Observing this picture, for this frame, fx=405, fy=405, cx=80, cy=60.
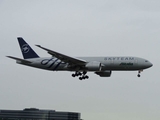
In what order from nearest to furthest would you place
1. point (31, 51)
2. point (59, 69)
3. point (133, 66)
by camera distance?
point (133, 66), point (59, 69), point (31, 51)

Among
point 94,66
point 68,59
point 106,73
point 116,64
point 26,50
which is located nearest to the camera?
point 116,64

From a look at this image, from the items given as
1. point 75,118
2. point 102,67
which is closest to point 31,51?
point 102,67

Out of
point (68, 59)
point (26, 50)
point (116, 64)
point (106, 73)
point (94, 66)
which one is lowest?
point (94, 66)

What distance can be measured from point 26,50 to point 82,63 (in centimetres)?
1291

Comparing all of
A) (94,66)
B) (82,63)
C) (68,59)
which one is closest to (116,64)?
(94,66)

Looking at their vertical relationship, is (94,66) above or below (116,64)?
below

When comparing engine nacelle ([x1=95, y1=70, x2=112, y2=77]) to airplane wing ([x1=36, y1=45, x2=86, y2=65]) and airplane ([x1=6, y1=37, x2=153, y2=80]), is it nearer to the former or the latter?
airplane ([x1=6, y1=37, x2=153, y2=80])

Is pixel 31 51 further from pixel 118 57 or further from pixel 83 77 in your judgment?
pixel 118 57

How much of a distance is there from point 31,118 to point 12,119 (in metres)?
6.96

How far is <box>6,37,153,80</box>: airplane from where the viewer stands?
66500 mm

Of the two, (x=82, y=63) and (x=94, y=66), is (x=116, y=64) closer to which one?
(x=94, y=66)

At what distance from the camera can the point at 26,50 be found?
3000 inches

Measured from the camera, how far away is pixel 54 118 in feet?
391

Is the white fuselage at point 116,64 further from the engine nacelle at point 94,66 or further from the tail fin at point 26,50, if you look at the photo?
the tail fin at point 26,50
